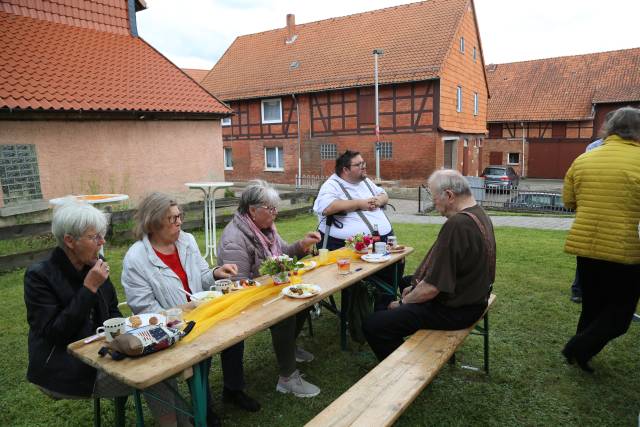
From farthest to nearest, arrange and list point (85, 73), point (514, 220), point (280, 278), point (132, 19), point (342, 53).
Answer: point (342, 53) < point (132, 19) < point (514, 220) < point (85, 73) < point (280, 278)

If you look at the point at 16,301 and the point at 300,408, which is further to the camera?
the point at 16,301

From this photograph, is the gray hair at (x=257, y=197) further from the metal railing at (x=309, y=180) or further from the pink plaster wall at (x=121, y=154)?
the metal railing at (x=309, y=180)

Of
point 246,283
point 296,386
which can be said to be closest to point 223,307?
point 246,283

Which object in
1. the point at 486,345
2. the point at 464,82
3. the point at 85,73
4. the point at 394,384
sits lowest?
the point at 486,345

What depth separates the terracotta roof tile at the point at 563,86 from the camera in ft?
91.8

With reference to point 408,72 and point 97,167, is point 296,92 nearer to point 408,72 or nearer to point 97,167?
point 408,72

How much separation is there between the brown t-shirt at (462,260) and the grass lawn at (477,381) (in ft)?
2.81

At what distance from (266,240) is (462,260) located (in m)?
1.57

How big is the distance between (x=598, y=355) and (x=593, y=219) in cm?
135

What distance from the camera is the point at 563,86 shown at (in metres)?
30.0

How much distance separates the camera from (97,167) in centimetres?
1173

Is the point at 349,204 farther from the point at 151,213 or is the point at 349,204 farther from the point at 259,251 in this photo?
the point at 151,213

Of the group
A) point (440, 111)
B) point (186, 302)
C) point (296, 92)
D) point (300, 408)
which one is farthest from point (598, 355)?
point (296, 92)

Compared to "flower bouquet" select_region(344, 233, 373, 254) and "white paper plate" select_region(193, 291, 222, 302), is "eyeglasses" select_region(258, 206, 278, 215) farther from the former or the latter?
"flower bouquet" select_region(344, 233, 373, 254)
